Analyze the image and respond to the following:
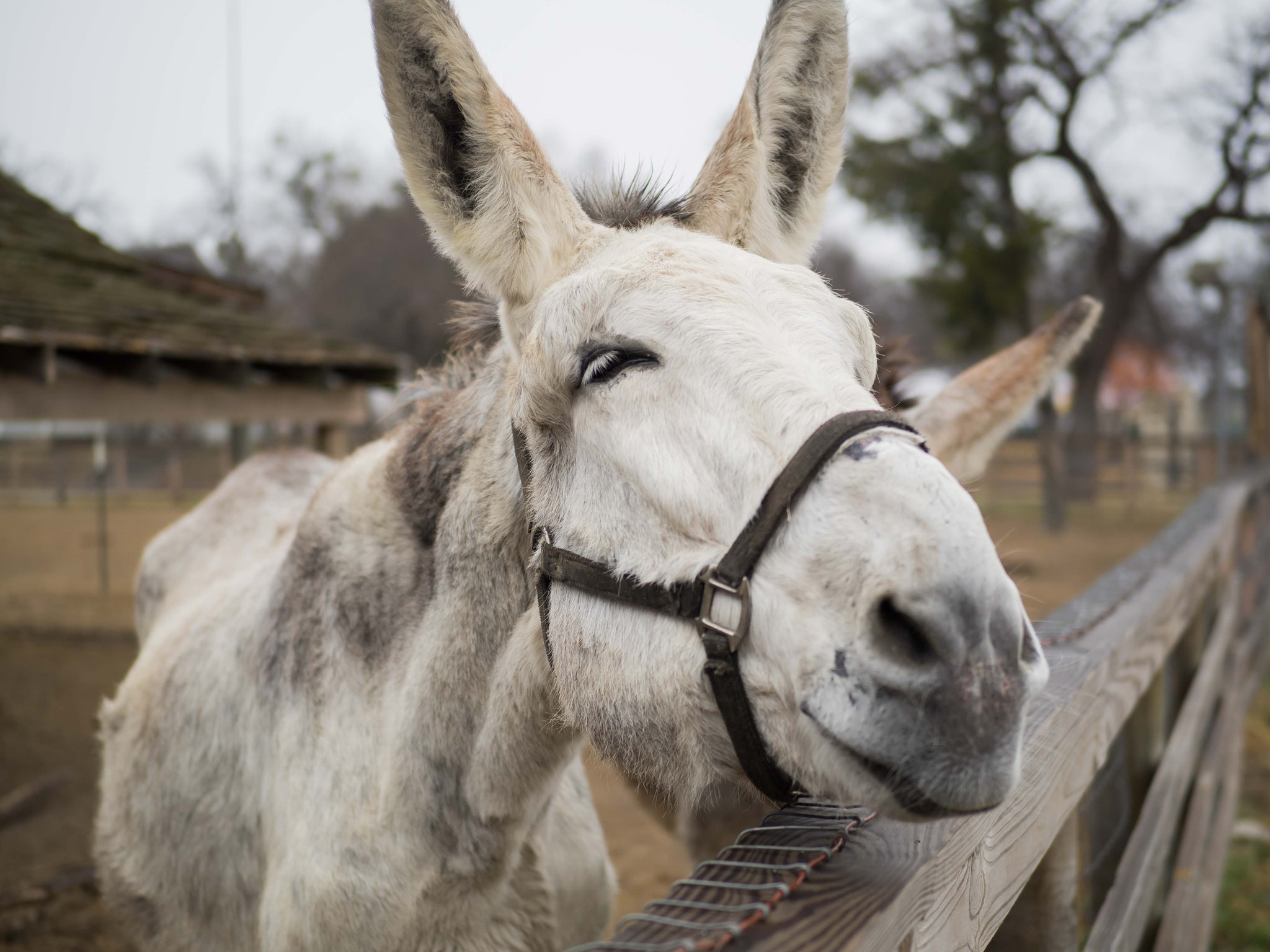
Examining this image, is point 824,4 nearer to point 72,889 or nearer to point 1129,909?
point 1129,909

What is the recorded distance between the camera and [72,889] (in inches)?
186

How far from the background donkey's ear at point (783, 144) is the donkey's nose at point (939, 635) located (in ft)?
3.61

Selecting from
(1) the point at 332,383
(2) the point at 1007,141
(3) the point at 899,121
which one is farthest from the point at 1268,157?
(1) the point at 332,383

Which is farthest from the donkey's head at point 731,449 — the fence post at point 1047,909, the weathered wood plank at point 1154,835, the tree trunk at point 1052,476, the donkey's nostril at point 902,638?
the tree trunk at point 1052,476

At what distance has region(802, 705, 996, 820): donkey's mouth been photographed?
3.49 ft

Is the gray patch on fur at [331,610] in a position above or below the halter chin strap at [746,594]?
below

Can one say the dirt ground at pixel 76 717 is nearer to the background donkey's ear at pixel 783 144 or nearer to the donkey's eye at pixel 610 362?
the donkey's eye at pixel 610 362

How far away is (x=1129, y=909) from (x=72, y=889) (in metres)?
5.21

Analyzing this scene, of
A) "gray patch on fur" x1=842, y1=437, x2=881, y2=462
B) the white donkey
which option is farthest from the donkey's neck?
"gray patch on fur" x1=842, y1=437, x2=881, y2=462

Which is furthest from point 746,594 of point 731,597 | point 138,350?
point 138,350

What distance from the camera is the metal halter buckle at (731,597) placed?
3.89ft

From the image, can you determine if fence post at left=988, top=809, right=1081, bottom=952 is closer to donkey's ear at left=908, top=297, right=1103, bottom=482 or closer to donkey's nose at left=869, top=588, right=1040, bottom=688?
donkey's nose at left=869, top=588, right=1040, bottom=688

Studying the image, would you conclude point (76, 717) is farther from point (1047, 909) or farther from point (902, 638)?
point (902, 638)

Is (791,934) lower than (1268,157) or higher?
lower
